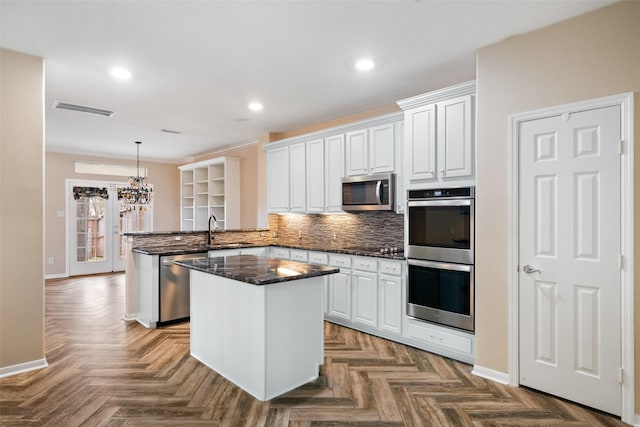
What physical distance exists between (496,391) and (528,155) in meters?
1.80

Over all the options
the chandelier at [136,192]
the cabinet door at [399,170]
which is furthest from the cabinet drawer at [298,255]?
the chandelier at [136,192]

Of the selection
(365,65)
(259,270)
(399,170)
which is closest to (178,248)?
(259,270)

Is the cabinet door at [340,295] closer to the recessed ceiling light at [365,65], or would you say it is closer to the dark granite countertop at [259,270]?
the dark granite countertop at [259,270]

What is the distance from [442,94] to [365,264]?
1.91 m

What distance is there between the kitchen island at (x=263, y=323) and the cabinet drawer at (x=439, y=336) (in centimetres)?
111

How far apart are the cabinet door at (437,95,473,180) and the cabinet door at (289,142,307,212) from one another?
2.24 metres

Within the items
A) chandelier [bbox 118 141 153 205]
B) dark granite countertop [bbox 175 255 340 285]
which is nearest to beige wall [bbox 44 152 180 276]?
chandelier [bbox 118 141 153 205]

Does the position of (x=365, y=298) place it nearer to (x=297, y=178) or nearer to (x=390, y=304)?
(x=390, y=304)

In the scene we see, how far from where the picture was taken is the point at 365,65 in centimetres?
333

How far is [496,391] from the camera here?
2746 mm

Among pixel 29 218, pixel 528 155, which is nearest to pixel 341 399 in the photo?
pixel 528 155

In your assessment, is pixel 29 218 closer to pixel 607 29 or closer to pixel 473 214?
pixel 473 214

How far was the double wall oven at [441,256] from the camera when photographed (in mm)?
3152

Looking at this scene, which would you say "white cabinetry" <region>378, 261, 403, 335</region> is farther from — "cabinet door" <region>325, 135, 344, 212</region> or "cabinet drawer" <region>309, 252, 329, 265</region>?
A: "cabinet door" <region>325, 135, 344, 212</region>
